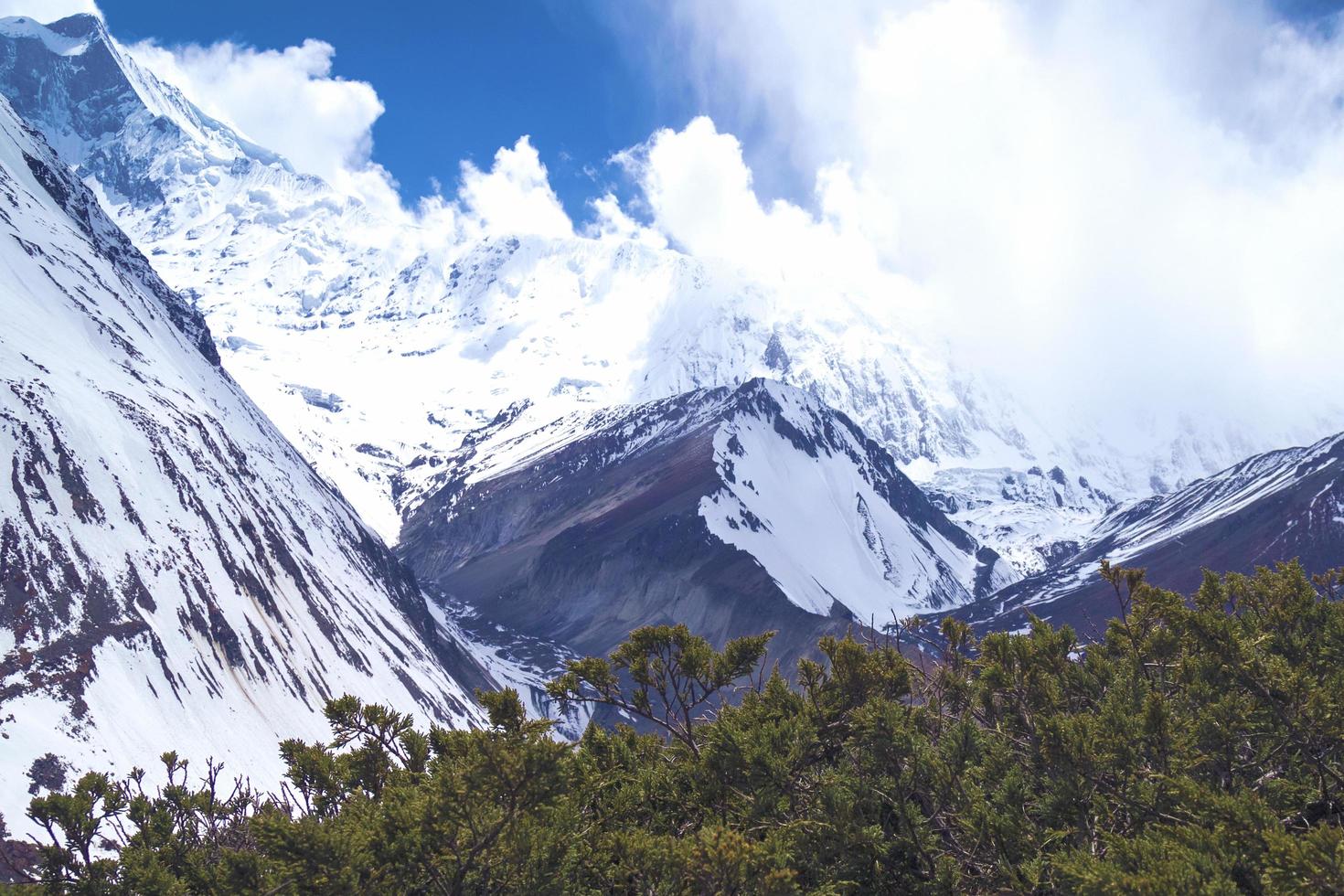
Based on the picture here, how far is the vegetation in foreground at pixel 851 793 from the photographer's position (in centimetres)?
728

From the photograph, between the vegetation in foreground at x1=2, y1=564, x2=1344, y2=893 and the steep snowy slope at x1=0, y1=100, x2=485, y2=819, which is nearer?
the vegetation in foreground at x1=2, y1=564, x2=1344, y2=893

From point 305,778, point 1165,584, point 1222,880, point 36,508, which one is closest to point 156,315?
point 36,508

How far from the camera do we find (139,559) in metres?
73.6

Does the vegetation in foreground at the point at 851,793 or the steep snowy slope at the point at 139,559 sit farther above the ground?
the steep snowy slope at the point at 139,559

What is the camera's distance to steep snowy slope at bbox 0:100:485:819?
59.4m

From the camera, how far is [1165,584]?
177250mm

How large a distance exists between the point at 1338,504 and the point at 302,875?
736 ft

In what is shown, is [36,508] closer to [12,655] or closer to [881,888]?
[12,655]

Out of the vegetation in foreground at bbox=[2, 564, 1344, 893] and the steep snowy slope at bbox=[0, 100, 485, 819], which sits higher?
the steep snowy slope at bbox=[0, 100, 485, 819]

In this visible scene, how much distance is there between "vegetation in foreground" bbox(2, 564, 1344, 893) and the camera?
728 cm

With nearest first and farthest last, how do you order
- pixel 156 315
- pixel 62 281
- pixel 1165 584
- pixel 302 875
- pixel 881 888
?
pixel 302 875, pixel 881 888, pixel 62 281, pixel 156 315, pixel 1165 584

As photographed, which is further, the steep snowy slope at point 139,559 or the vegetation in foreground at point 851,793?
the steep snowy slope at point 139,559

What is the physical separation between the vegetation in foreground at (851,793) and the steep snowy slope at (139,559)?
48346 mm

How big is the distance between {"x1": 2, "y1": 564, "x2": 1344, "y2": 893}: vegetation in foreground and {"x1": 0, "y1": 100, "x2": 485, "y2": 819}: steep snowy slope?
48.3 meters
